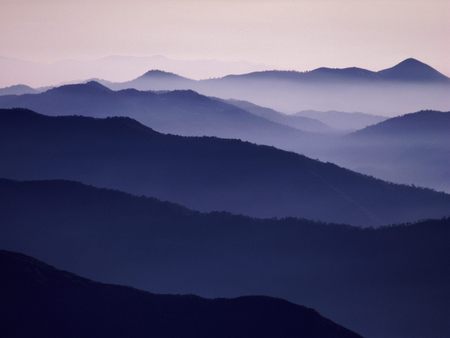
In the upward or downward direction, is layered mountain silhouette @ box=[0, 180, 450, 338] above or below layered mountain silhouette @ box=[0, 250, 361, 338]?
above

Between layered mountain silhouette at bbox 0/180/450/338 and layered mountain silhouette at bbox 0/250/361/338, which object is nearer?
layered mountain silhouette at bbox 0/250/361/338

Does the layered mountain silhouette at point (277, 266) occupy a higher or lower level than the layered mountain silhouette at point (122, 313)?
higher

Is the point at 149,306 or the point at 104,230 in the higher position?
the point at 104,230

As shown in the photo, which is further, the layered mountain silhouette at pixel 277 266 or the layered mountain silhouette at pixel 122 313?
the layered mountain silhouette at pixel 277 266

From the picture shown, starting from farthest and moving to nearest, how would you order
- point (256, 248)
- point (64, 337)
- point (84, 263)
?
point (256, 248) → point (84, 263) → point (64, 337)

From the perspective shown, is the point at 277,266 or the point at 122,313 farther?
the point at 277,266

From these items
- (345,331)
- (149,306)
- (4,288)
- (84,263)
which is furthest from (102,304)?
(84,263)

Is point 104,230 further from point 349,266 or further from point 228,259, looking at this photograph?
point 349,266

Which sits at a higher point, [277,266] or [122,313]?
[277,266]
